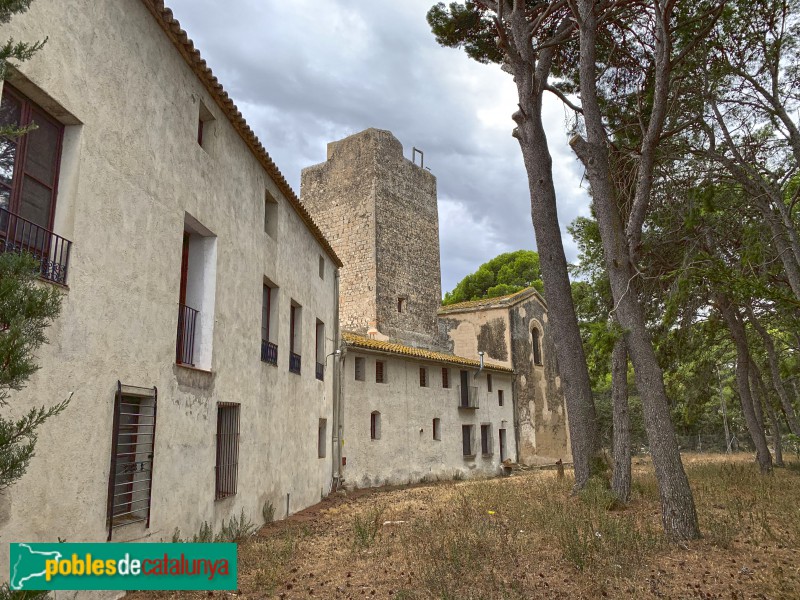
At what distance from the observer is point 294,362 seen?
1297cm

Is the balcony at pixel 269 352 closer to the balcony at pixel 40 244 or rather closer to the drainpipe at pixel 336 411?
the drainpipe at pixel 336 411

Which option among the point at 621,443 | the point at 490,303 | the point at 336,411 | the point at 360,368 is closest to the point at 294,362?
the point at 336,411

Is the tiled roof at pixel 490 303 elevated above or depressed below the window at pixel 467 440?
above

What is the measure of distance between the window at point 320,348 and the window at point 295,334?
2.03 metres

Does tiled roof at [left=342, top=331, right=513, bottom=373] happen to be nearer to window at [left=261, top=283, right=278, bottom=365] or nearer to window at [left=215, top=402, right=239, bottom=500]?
window at [left=261, top=283, right=278, bottom=365]

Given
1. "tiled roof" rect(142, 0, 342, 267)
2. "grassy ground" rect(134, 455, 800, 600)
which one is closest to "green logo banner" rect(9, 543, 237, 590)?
"grassy ground" rect(134, 455, 800, 600)

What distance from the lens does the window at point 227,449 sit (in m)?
8.95

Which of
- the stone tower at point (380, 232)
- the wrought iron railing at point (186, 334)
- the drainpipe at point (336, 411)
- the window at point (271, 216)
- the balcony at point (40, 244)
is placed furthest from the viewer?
the stone tower at point (380, 232)

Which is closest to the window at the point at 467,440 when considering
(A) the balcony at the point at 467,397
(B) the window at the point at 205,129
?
(A) the balcony at the point at 467,397

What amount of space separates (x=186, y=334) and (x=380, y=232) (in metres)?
18.5

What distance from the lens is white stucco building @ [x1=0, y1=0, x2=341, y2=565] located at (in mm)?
5160

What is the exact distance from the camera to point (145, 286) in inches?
262

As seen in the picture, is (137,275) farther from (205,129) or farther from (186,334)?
(205,129)

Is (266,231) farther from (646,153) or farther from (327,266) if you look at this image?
(646,153)
